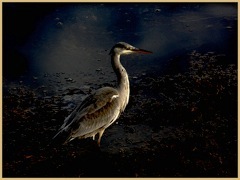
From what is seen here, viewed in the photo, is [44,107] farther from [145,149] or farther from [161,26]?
[161,26]

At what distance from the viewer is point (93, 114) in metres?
5.57

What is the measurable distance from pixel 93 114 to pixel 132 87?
2180 millimetres

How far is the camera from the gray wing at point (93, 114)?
546 cm

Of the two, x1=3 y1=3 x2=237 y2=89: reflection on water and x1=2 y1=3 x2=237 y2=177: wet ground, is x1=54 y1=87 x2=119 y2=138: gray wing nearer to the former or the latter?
x1=2 y1=3 x2=237 y2=177: wet ground

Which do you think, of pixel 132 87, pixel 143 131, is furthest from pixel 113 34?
pixel 143 131

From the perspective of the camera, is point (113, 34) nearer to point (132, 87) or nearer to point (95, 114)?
point (132, 87)

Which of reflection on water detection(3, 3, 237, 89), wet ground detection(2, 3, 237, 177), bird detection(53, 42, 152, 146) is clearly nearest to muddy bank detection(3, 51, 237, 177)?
wet ground detection(2, 3, 237, 177)

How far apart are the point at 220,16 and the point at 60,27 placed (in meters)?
4.65

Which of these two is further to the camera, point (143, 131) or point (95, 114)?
point (143, 131)

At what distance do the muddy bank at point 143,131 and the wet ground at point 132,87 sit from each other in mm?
17

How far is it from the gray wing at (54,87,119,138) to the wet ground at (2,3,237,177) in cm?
38

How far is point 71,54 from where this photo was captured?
9.27 m

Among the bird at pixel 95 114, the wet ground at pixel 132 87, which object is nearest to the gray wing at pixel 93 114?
the bird at pixel 95 114

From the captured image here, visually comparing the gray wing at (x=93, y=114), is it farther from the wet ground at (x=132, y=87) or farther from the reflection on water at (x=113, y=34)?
the reflection on water at (x=113, y=34)
